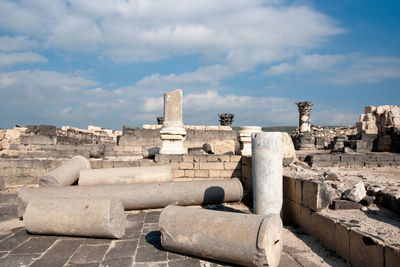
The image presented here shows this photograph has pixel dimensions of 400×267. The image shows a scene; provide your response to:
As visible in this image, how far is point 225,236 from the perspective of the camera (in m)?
3.20

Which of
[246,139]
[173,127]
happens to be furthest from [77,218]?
[246,139]

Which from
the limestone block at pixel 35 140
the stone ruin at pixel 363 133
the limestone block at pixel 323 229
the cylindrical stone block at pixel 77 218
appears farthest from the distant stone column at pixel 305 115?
the cylindrical stone block at pixel 77 218

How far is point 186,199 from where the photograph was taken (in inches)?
231

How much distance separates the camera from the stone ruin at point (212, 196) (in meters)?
3.14

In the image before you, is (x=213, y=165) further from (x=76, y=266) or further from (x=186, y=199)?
(x=76, y=266)

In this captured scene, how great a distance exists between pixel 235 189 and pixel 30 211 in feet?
13.2

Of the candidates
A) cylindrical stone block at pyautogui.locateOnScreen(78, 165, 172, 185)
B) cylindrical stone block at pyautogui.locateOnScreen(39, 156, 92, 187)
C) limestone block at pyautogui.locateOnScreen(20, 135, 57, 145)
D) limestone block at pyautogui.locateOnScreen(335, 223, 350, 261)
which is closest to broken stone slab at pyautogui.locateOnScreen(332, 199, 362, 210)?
limestone block at pyautogui.locateOnScreen(335, 223, 350, 261)

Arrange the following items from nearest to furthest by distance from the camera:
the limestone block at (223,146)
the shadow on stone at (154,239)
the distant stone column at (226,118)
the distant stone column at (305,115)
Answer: the shadow on stone at (154,239)
the limestone block at (223,146)
the distant stone column at (226,118)
the distant stone column at (305,115)

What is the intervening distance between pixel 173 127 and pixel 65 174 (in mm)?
3071

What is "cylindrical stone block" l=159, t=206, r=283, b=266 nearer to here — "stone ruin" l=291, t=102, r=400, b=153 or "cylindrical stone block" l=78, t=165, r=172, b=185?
"cylindrical stone block" l=78, t=165, r=172, b=185

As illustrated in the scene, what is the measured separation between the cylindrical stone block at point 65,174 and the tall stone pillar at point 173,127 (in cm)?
216

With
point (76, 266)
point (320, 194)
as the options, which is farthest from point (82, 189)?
point (320, 194)

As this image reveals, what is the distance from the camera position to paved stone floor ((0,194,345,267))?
3.24m

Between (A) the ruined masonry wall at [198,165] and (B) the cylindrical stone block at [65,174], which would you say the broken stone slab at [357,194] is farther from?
(B) the cylindrical stone block at [65,174]
